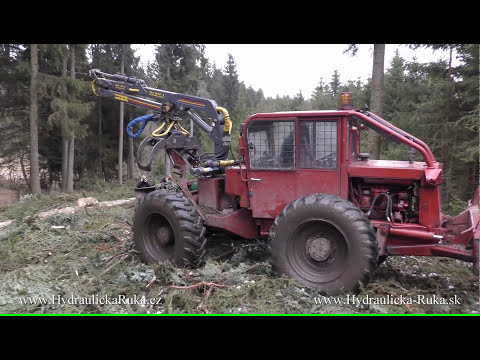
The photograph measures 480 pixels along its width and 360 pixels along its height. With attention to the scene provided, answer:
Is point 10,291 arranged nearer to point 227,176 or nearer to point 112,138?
point 227,176

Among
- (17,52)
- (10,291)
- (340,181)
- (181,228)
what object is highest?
(17,52)

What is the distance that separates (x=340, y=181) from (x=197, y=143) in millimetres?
2834

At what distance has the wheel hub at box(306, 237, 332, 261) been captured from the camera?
474 cm

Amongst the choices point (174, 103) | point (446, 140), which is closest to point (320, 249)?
point (174, 103)

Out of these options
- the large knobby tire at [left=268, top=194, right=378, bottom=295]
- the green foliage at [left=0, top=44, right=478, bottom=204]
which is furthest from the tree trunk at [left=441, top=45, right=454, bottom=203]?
the large knobby tire at [left=268, top=194, right=378, bottom=295]

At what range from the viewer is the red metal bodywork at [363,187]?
457 cm

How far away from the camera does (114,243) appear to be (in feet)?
22.9

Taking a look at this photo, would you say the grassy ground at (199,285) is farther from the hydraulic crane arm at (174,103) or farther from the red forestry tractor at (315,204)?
the hydraulic crane arm at (174,103)

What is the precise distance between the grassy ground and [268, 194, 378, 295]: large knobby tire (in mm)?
212

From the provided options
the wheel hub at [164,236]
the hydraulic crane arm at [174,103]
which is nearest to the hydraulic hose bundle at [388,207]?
the hydraulic crane arm at [174,103]

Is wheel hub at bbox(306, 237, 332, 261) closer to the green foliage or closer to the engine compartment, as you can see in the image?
the engine compartment

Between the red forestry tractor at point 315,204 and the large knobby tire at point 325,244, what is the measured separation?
0.04 feet

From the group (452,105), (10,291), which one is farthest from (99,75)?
(452,105)

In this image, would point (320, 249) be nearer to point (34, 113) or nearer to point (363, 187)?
point (363, 187)
